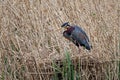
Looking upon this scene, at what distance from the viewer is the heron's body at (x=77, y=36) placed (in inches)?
95.0

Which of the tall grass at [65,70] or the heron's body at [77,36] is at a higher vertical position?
the heron's body at [77,36]

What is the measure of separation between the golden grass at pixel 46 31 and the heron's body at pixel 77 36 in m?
0.07

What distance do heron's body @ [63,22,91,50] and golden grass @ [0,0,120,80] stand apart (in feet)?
0.24

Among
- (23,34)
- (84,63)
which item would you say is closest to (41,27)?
(23,34)

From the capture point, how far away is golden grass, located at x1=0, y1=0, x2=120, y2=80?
2.45 metres

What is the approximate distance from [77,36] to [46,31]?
0.37 m

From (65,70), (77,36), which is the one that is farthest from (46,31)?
(65,70)

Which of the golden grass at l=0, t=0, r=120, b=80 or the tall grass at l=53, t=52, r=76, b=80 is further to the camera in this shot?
the golden grass at l=0, t=0, r=120, b=80

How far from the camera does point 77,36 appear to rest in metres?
2.43

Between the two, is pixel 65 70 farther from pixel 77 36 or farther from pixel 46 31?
pixel 46 31

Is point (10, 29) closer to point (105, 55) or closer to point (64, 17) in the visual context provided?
point (64, 17)

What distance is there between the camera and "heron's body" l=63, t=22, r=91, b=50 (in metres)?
2.41

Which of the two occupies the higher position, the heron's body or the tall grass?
the heron's body

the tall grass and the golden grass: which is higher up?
the golden grass
